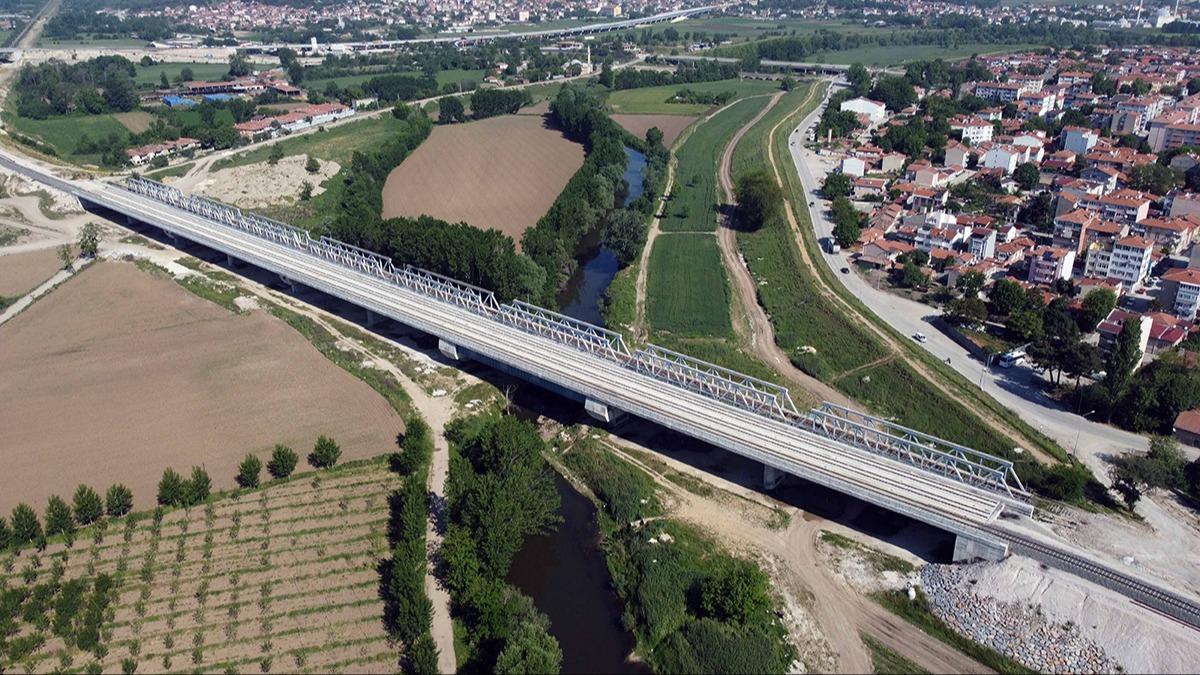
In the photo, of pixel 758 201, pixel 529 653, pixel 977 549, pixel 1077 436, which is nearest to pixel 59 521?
pixel 529 653

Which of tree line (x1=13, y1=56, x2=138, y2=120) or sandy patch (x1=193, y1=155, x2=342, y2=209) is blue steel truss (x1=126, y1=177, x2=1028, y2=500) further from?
tree line (x1=13, y1=56, x2=138, y2=120)

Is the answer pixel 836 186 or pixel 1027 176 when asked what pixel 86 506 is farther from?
pixel 1027 176

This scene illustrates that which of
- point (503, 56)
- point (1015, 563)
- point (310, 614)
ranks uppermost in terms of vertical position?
point (503, 56)

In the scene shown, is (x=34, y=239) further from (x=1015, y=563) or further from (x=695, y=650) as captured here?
(x=1015, y=563)

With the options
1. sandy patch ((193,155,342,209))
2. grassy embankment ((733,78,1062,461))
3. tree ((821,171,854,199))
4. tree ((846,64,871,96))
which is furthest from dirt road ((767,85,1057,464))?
tree ((846,64,871,96))

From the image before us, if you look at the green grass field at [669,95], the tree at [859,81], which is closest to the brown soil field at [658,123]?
the green grass field at [669,95]

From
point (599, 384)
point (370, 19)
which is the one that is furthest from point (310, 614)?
point (370, 19)

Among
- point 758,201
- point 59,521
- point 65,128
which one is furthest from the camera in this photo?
point 65,128
